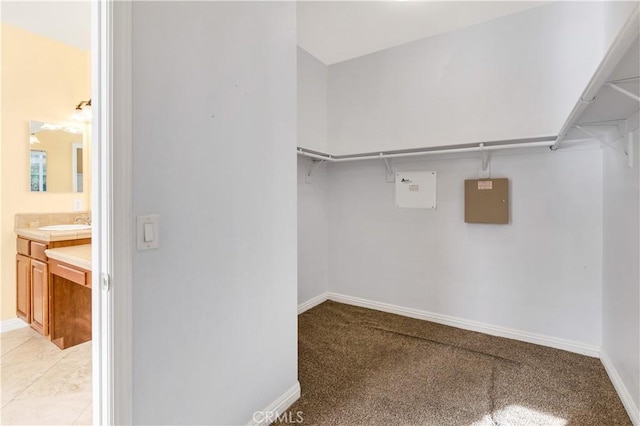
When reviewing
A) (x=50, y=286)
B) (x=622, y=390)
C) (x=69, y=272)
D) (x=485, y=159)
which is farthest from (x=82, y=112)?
(x=622, y=390)

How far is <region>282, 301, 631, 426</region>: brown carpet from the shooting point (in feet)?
5.36

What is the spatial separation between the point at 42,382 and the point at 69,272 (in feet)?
2.31

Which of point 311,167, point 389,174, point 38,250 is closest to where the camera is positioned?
point 38,250

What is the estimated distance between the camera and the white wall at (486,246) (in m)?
2.29

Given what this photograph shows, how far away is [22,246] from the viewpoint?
8.36 feet

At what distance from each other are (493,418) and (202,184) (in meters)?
1.91

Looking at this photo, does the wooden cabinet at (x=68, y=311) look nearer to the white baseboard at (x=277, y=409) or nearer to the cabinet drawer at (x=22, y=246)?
the cabinet drawer at (x=22, y=246)

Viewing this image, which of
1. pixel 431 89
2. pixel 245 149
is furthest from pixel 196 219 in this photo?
pixel 431 89

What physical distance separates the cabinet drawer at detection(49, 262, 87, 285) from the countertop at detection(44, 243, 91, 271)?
0.05m

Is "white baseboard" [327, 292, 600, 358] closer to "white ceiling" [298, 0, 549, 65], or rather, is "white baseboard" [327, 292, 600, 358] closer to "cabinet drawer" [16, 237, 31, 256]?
"white ceiling" [298, 0, 549, 65]

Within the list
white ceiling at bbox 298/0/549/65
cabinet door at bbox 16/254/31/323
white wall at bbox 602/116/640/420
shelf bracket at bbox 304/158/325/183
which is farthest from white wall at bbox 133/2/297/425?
cabinet door at bbox 16/254/31/323

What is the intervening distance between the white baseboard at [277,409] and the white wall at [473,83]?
Result: 2293mm

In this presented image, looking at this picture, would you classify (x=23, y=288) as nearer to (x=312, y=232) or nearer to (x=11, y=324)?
(x=11, y=324)

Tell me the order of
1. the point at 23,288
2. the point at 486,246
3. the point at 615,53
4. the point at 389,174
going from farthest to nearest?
the point at 389,174, the point at 486,246, the point at 23,288, the point at 615,53
